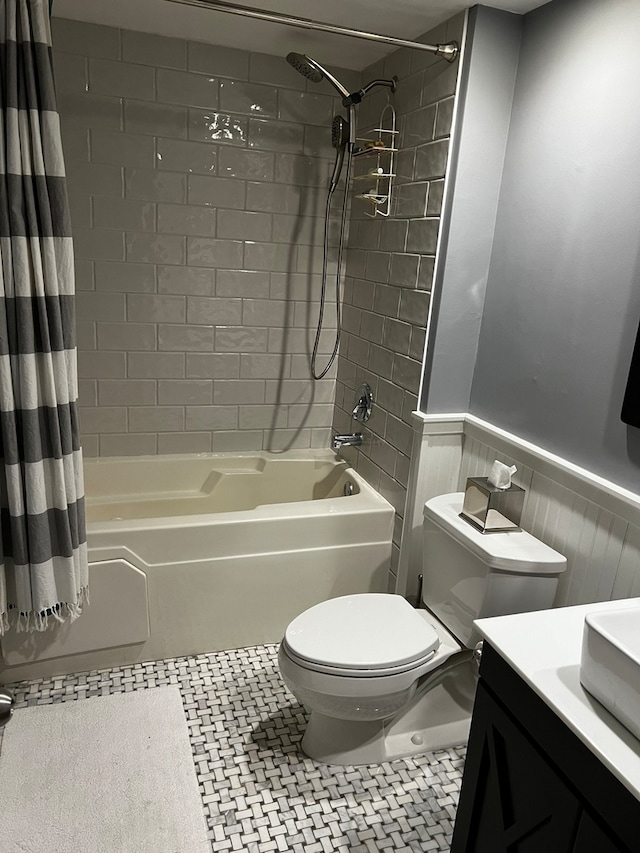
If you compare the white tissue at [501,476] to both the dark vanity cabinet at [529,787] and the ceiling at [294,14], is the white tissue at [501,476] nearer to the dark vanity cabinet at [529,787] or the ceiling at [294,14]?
the dark vanity cabinet at [529,787]

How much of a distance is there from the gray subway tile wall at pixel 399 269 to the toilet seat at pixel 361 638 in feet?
1.77

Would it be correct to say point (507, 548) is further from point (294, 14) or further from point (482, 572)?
point (294, 14)

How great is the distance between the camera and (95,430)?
9.08ft

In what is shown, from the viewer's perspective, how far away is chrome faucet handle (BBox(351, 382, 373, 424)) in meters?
2.69

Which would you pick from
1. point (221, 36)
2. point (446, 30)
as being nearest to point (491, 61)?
point (446, 30)

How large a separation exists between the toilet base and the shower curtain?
901 millimetres

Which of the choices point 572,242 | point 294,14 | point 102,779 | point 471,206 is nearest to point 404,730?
point 102,779

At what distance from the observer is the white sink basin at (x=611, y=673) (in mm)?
1015

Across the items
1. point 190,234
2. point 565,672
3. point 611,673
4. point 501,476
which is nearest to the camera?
point 611,673

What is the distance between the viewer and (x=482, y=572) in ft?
5.90

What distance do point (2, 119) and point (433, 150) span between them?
133 centimetres

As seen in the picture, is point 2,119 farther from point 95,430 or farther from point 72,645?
point 72,645

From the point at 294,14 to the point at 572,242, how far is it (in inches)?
48.8

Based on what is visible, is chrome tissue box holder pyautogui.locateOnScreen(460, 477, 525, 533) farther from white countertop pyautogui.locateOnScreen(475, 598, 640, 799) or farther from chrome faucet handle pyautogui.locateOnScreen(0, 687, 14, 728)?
chrome faucet handle pyautogui.locateOnScreen(0, 687, 14, 728)
